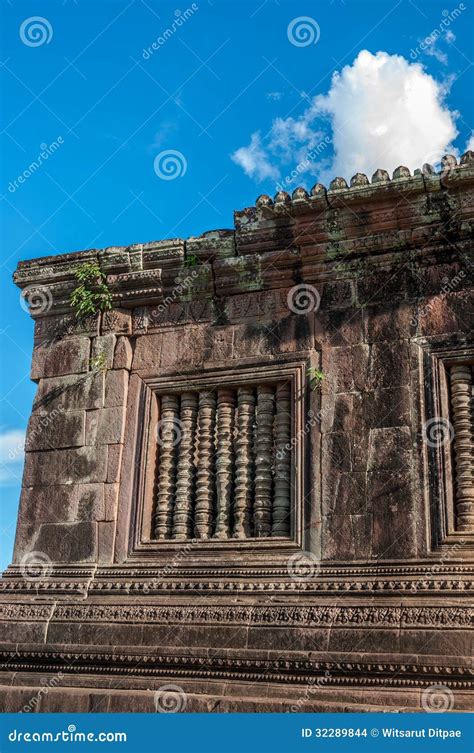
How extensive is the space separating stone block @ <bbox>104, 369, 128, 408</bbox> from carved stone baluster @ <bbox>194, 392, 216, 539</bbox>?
34.5 inches

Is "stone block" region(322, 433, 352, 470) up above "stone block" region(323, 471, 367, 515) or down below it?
above

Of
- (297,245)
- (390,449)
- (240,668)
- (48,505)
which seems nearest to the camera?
(240,668)

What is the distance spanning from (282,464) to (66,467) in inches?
94.7

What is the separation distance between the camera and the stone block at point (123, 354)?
9.27 metres

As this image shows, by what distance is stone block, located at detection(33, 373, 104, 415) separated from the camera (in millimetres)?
9281

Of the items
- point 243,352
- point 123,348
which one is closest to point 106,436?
point 123,348

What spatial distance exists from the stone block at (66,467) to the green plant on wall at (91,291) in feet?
5.27

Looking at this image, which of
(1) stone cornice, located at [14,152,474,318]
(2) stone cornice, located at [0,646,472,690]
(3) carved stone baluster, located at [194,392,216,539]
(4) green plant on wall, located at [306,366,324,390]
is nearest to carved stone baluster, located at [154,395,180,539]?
(3) carved stone baluster, located at [194,392,216,539]

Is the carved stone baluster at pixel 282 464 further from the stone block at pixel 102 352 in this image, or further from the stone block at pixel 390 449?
the stone block at pixel 102 352

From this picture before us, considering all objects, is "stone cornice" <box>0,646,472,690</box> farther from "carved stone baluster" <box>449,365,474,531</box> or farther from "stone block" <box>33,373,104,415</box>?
"stone block" <box>33,373,104,415</box>

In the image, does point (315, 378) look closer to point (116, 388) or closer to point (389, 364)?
point (389, 364)

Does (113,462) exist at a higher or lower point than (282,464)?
higher

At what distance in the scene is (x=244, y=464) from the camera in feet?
27.7

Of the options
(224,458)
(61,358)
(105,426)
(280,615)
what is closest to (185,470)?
(224,458)
